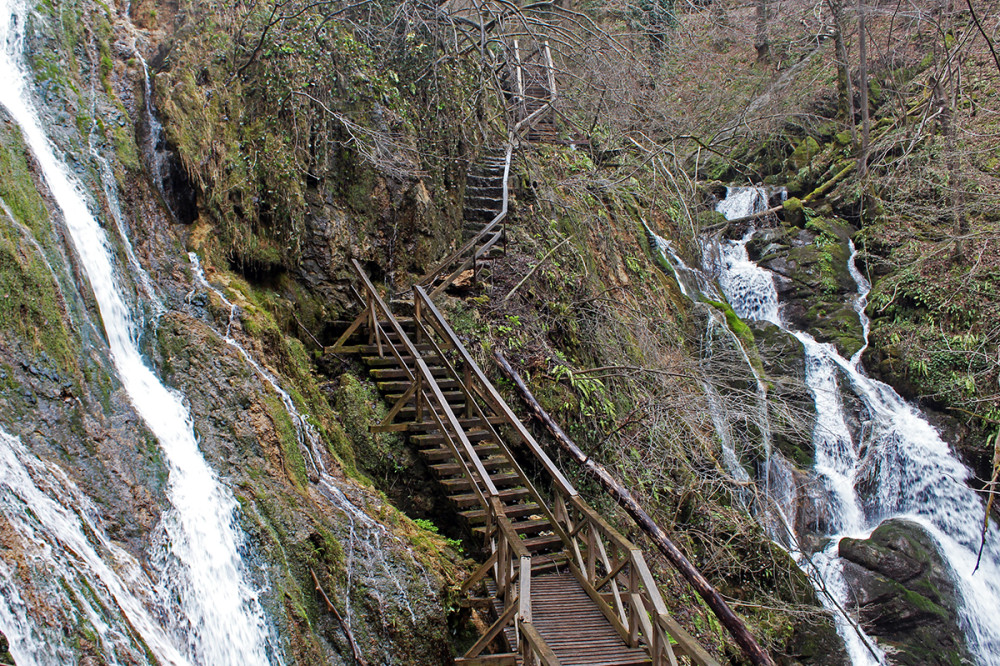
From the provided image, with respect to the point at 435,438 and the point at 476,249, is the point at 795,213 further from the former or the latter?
the point at 435,438

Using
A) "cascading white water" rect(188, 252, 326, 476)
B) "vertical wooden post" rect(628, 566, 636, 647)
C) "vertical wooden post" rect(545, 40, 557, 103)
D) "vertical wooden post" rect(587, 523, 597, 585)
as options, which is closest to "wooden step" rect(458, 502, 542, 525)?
"vertical wooden post" rect(587, 523, 597, 585)

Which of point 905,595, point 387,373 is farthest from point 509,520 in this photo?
point 905,595

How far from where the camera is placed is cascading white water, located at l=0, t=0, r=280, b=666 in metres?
4.12

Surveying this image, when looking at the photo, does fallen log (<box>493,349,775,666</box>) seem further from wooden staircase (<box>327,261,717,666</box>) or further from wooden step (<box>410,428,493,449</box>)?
wooden step (<box>410,428,493,449</box>)

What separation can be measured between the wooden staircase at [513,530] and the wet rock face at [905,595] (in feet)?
14.4

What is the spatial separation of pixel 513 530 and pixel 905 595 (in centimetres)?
762

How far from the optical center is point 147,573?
13.1 feet

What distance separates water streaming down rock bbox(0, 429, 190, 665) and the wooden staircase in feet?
8.51

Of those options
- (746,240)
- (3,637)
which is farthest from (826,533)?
(3,637)

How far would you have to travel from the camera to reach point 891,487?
1150 centimetres

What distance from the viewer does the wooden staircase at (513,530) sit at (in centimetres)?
515

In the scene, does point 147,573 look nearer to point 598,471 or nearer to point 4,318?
point 4,318

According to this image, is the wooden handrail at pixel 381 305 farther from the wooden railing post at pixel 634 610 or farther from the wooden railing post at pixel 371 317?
the wooden railing post at pixel 634 610

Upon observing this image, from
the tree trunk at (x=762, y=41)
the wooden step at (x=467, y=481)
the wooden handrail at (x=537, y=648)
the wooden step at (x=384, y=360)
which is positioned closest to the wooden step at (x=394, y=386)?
the wooden step at (x=384, y=360)
